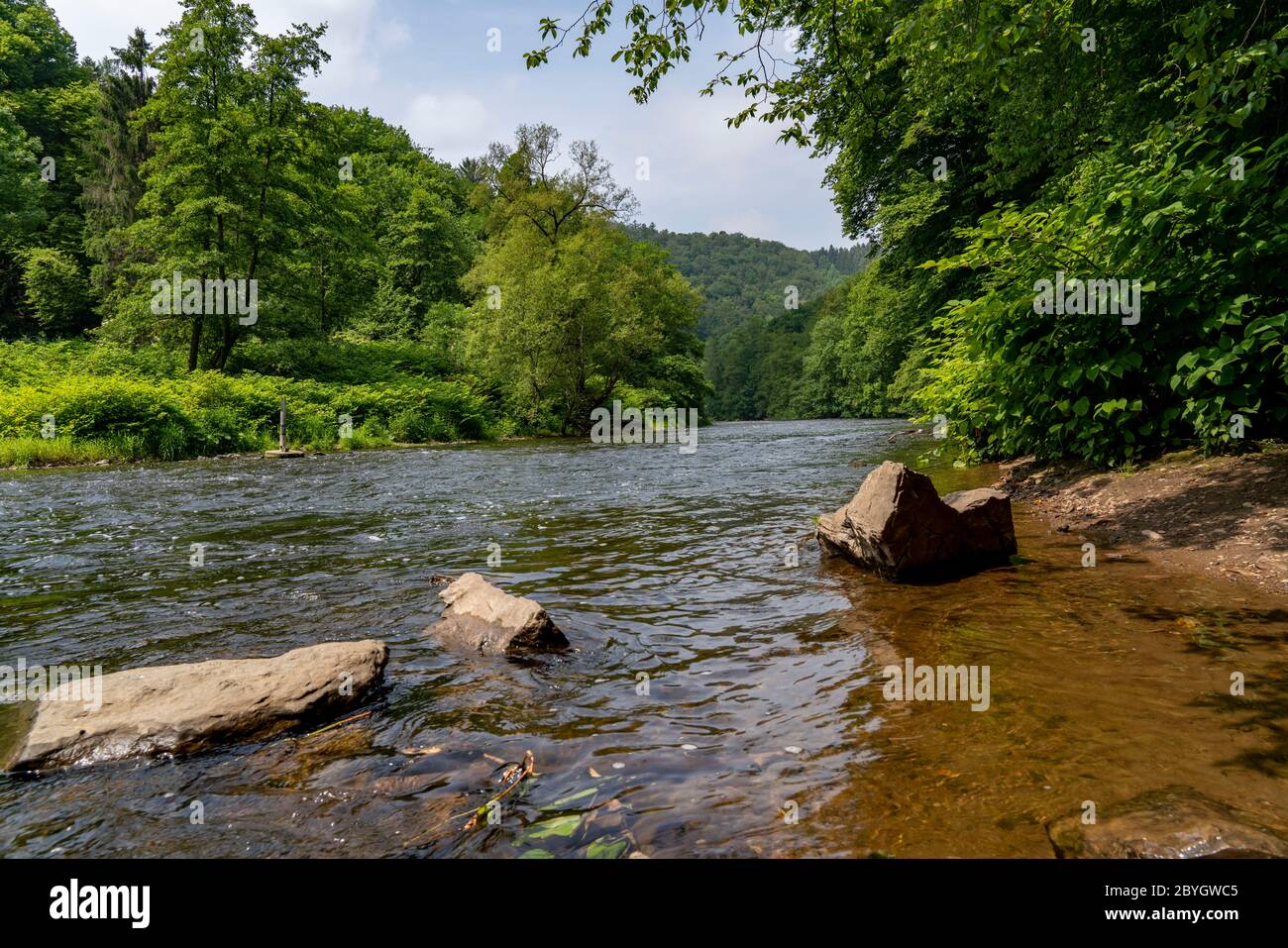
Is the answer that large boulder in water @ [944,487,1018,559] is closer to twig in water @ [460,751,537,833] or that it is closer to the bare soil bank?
the bare soil bank

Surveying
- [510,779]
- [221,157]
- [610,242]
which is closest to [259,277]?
[221,157]

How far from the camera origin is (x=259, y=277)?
34625mm

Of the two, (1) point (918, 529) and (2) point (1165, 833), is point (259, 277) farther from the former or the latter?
(2) point (1165, 833)

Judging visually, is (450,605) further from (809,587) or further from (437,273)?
(437,273)

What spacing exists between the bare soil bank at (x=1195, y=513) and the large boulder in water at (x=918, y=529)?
121 centimetres

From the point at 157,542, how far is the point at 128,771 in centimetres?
711

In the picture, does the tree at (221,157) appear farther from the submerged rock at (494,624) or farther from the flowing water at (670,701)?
the submerged rock at (494,624)

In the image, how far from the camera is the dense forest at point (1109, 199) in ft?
20.8

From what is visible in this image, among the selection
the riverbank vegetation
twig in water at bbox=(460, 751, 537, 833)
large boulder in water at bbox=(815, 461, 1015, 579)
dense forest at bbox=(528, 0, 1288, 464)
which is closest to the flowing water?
twig in water at bbox=(460, 751, 537, 833)

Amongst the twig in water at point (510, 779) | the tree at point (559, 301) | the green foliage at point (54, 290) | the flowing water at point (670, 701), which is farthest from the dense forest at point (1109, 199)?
the green foliage at point (54, 290)

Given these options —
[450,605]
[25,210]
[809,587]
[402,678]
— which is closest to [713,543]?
[809,587]

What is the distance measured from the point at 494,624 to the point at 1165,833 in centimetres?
425
